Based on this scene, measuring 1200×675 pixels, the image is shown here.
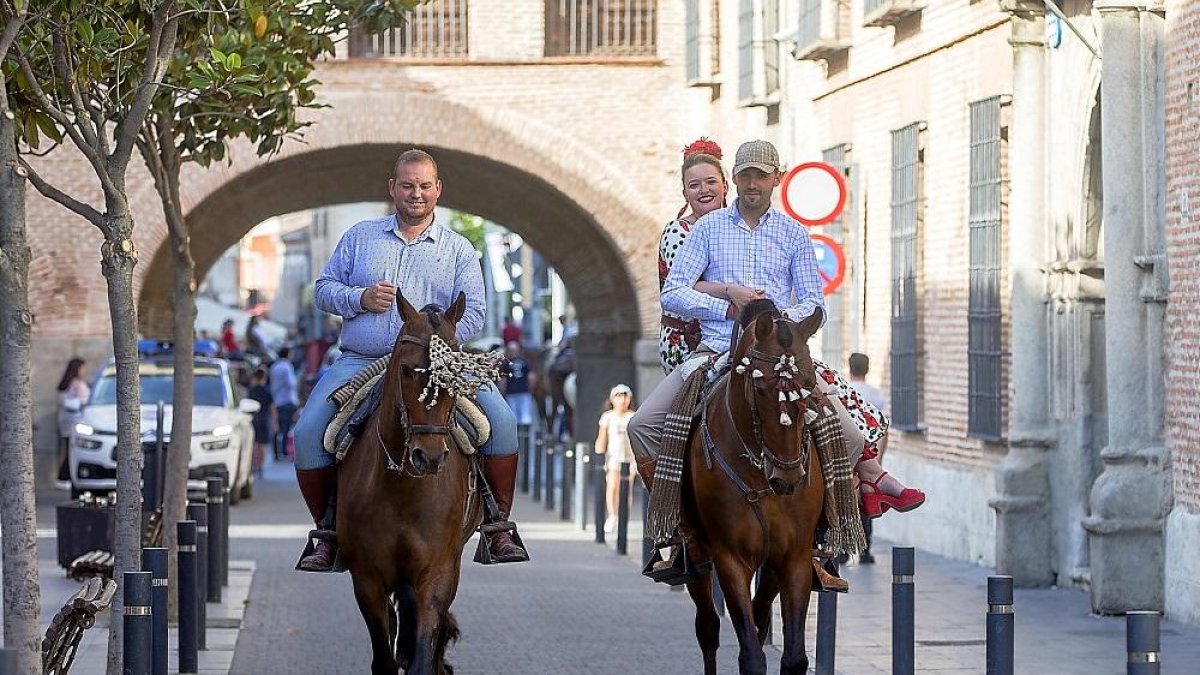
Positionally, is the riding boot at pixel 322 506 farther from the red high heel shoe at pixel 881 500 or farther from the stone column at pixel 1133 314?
the stone column at pixel 1133 314

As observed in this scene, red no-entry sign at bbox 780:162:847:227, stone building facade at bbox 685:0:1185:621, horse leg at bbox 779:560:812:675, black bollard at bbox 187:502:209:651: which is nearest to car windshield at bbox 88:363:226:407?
stone building facade at bbox 685:0:1185:621

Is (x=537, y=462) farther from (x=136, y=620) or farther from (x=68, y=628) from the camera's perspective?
(x=136, y=620)

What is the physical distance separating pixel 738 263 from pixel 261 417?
1117 inches

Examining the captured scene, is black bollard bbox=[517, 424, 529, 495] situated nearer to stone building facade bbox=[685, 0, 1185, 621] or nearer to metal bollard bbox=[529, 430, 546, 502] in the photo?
metal bollard bbox=[529, 430, 546, 502]

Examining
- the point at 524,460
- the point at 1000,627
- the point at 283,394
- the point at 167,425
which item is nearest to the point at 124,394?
the point at 1000,627

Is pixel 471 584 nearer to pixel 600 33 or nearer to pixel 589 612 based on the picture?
pixel 589 612

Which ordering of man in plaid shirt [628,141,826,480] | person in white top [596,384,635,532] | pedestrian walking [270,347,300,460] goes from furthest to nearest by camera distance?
pedestrian walking [270,347,300,460], person in white top [596,384,635,532], man in plaid shirt [628,141,826,480]

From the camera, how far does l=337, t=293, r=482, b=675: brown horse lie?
9.17 m

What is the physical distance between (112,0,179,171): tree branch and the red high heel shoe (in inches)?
148

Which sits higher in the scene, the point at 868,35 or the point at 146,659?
the point at 868,35

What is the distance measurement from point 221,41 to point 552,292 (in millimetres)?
47887

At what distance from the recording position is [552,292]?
61.5 m

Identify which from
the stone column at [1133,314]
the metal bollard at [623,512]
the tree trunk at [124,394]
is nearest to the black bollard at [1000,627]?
the tree trunk at [124,394]

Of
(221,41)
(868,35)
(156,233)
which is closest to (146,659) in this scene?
(221,41)
